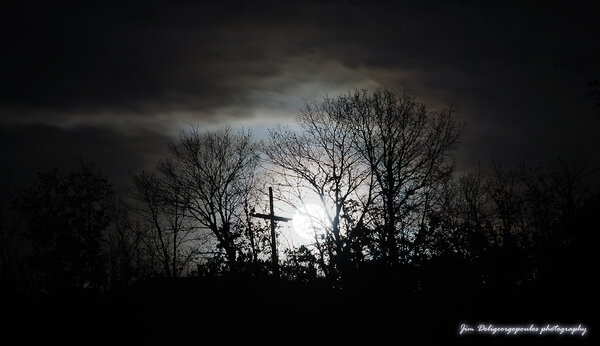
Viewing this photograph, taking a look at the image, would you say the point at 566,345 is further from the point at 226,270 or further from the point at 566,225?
the point at 226,270

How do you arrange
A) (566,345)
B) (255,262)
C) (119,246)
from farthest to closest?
(119,246) < (255,262) < (566,345)

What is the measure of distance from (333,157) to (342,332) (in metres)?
17.1

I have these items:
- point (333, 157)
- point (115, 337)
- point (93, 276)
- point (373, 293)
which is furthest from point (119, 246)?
point (373, 293)

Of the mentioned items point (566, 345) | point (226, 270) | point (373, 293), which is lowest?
point (566, 345)

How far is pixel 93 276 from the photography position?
29.7 meters

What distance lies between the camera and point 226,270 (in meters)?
14.5

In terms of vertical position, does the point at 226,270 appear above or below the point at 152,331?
above

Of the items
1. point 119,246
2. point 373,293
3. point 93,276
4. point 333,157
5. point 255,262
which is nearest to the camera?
point 373,293

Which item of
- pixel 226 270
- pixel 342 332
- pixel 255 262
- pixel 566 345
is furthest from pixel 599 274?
pixel 226 270

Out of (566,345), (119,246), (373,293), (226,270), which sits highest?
(119,246)

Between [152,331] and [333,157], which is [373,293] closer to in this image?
[152,331]

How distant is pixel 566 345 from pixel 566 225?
15.8 feet

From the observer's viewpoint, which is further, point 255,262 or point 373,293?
point 255,262

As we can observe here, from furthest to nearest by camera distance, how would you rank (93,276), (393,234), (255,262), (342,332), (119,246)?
(119,246) < (93,276) < (255,262) < (393,234) < (342,332)
